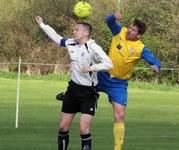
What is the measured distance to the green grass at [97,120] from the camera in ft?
48.3

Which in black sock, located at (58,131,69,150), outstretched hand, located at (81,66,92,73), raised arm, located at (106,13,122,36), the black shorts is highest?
raised arm, located at (106,13,122,36)

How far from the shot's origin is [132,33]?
41.7 ft

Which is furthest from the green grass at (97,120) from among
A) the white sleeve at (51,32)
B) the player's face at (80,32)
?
the player's face at (80,32)

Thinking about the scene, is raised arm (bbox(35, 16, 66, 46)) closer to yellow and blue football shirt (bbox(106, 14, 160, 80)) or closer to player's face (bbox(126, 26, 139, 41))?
yellow and blue football shirt (bbox(106, 14, 160, 80))

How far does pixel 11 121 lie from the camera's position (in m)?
20.9

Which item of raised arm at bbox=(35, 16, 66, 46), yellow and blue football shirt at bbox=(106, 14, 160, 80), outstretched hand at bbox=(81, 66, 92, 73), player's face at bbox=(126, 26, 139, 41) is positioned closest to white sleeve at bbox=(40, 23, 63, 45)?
raised arm at bbox=(35, 16, 66, 46)

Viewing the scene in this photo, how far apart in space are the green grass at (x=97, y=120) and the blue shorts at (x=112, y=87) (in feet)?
4.13

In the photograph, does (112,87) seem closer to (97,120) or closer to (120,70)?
(120,70)

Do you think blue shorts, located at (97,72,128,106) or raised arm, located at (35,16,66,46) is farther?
A: blue shorts, located at (97,72,128,106)

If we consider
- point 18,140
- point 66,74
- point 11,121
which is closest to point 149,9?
point 66,74

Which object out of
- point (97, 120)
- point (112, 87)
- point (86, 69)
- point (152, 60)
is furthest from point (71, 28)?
point (86, 69)

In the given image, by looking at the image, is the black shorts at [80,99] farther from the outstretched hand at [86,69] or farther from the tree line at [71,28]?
the tree line at [71,28]

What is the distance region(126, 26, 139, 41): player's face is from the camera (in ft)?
41.4

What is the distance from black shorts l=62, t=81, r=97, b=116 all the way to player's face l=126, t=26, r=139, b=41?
182 cm
